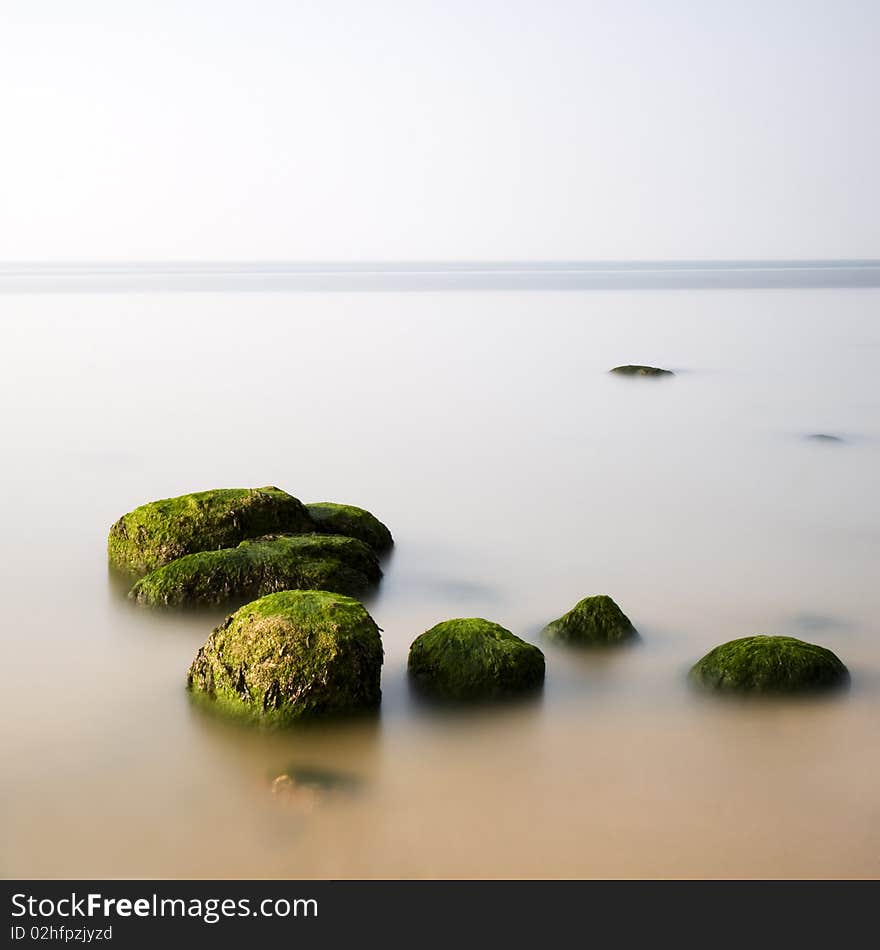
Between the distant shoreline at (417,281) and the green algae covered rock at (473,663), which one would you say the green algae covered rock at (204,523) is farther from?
the distant shoreline at (417,281)

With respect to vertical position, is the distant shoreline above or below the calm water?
above

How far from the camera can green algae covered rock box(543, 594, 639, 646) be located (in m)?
7.51

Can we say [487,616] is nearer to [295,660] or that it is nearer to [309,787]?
[295,660]

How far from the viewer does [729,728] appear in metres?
6.38

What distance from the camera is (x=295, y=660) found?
6.15 meters

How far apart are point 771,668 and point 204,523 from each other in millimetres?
4103

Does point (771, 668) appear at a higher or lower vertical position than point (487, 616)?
lower

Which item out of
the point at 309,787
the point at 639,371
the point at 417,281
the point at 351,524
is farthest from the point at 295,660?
the point at 417,281

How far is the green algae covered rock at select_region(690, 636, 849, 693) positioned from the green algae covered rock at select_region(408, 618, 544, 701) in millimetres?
1039

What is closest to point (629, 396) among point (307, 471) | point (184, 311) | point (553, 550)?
point (307, 471)

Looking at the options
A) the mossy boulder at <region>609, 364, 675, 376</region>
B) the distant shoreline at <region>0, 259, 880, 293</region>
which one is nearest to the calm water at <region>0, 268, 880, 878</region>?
the mossy boulder at <region>609, 364, 675, 376</region>

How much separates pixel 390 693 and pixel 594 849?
178 cm

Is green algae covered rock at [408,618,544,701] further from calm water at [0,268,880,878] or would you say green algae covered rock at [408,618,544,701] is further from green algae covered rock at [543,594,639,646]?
green algae covered rock at [543,594,639,646]

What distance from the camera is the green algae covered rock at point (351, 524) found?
30.1 ft
